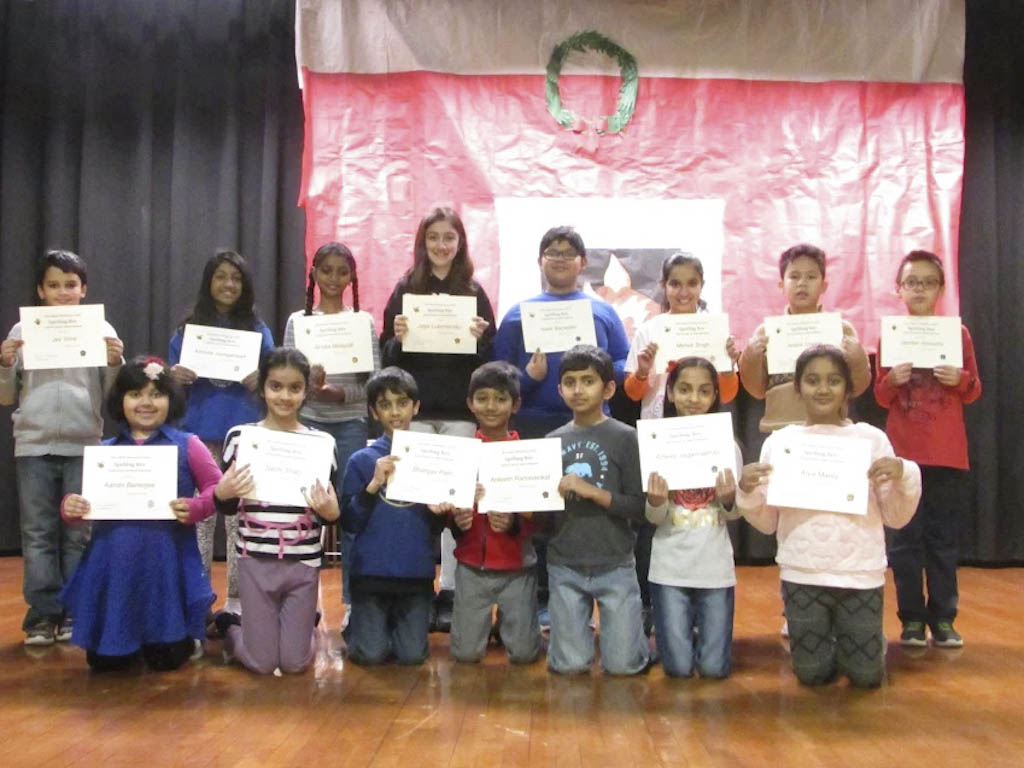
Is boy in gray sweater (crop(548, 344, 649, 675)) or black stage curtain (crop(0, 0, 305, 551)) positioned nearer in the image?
boy in gray sweater (crop(548, 344, 649, 675))

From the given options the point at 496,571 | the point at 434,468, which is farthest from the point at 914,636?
the point at 434,468

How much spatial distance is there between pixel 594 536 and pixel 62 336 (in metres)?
2.00

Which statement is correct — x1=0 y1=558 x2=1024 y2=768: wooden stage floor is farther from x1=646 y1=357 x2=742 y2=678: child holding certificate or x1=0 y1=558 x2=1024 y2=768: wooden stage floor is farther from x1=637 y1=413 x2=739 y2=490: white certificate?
x1=637 y1=413 x2=739 y2=490: white certificate

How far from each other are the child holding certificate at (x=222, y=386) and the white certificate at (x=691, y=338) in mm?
1451

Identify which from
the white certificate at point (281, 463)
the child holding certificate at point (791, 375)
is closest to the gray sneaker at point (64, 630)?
the white certificate at point (281, 463)

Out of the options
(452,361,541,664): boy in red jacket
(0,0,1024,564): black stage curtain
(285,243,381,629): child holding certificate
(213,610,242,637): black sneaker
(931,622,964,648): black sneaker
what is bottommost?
(931,622,964,648): black sneaker

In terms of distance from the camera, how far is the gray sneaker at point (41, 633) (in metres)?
3.62

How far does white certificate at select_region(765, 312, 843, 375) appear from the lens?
3613 mm

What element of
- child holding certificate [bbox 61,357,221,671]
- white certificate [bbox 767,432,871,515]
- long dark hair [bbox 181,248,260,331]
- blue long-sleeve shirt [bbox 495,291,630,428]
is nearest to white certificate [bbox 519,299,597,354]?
blue long-sleeve shirt [bbox 495,291,630,428]

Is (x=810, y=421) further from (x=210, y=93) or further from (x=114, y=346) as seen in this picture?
(x=210, y=93)

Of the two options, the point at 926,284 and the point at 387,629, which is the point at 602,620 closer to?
the point at 387,629

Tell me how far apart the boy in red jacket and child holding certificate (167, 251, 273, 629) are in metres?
0.91

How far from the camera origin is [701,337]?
142 inches

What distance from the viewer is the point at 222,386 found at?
386 centimetres
